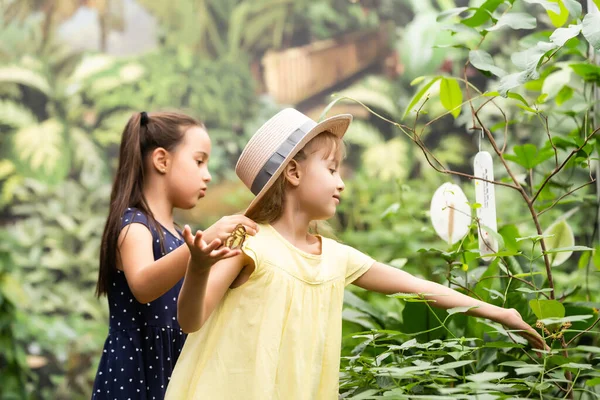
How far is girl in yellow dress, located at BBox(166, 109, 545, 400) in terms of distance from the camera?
1.27 m

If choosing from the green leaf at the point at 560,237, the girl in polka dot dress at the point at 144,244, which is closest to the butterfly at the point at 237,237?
the girl in polka dot dress at the point at 144,244

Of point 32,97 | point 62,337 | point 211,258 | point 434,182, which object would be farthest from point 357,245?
point 211,258

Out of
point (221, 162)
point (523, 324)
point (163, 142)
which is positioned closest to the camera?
point (523, 324)

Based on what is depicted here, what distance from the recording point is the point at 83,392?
341 centimetres

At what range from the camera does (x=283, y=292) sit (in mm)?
1305

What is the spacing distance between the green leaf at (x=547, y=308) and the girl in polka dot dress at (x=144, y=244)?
70 cm

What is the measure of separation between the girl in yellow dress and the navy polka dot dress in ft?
1.01

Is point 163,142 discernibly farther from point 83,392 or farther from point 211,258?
point 83,392

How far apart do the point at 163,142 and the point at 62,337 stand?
2004mm

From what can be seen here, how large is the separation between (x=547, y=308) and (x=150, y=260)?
2.59ft

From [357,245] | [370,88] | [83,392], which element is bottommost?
[83,392]

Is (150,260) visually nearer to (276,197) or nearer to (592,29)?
(276,197)

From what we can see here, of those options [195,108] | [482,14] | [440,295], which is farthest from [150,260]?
[195,108]

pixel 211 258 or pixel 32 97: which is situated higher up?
pixel 32 97
